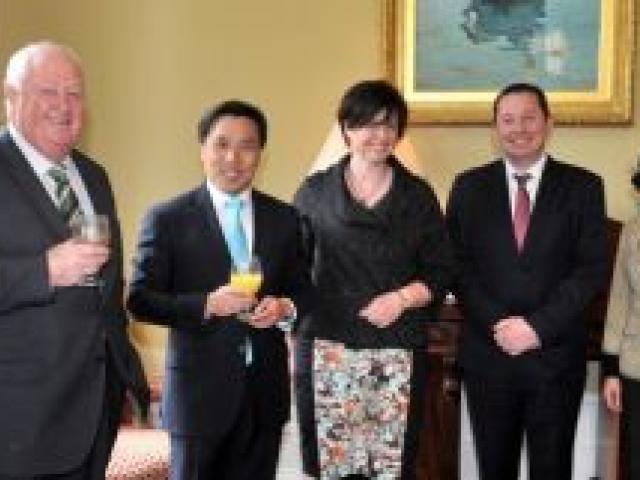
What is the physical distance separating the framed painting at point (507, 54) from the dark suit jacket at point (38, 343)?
Answer: 84.4 inches

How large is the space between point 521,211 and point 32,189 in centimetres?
149

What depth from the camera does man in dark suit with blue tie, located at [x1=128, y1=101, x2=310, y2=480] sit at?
8.60 ft

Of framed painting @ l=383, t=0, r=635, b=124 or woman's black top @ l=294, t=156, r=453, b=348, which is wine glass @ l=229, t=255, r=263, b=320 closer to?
woman's black top @ l=294, t=156, r=453, b=348

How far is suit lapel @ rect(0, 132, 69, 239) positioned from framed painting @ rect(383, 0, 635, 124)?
2138mm

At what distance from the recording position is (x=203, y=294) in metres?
2.61

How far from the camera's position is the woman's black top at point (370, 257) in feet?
9.23

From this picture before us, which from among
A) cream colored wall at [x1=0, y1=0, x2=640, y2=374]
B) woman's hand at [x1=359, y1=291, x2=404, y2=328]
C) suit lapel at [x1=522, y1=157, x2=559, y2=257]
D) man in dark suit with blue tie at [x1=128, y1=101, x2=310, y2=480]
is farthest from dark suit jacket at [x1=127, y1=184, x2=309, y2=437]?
cream colored wall at [x1=0, y1=0, x2=640, y2=374]

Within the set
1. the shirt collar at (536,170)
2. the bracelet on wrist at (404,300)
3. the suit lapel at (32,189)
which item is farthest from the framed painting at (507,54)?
the suit lapel at (32,189)

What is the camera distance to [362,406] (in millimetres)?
2814

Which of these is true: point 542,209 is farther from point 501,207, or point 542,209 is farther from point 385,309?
point 385,309

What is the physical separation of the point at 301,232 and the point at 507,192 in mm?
679

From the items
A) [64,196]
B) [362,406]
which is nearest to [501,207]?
[362,406]

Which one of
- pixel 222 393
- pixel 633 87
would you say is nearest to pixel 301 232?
pixel 222 393

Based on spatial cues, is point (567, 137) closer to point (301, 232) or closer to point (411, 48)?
point (411, 48)
